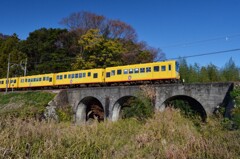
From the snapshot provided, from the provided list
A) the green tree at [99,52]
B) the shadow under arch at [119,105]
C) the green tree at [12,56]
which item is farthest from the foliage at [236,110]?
the green tree at [12,56]

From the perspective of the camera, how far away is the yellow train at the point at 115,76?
1700cm

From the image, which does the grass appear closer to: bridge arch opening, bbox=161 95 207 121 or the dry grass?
the dry grass

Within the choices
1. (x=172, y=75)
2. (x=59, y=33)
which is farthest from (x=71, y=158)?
(x=59, y=33)

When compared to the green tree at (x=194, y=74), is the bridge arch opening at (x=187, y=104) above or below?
below

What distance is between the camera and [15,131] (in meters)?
4.38

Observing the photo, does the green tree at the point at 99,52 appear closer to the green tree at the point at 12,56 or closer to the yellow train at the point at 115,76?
the yellow train at the point at 115,76

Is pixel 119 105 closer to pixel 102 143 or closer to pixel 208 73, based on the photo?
pixel 208 73

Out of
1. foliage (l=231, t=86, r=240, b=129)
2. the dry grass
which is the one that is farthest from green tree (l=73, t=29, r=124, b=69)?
the dry grass

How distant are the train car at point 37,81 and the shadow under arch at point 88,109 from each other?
6.17 metres

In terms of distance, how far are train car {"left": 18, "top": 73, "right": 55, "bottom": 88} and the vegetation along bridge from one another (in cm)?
496

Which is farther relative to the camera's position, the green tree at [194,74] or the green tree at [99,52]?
the green tree at [99,52]

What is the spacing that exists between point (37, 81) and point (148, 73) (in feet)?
46.5

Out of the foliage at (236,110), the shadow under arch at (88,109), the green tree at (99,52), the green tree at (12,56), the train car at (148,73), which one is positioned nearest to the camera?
the foliage at (236,110)

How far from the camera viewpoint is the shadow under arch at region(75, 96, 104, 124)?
19375mm
